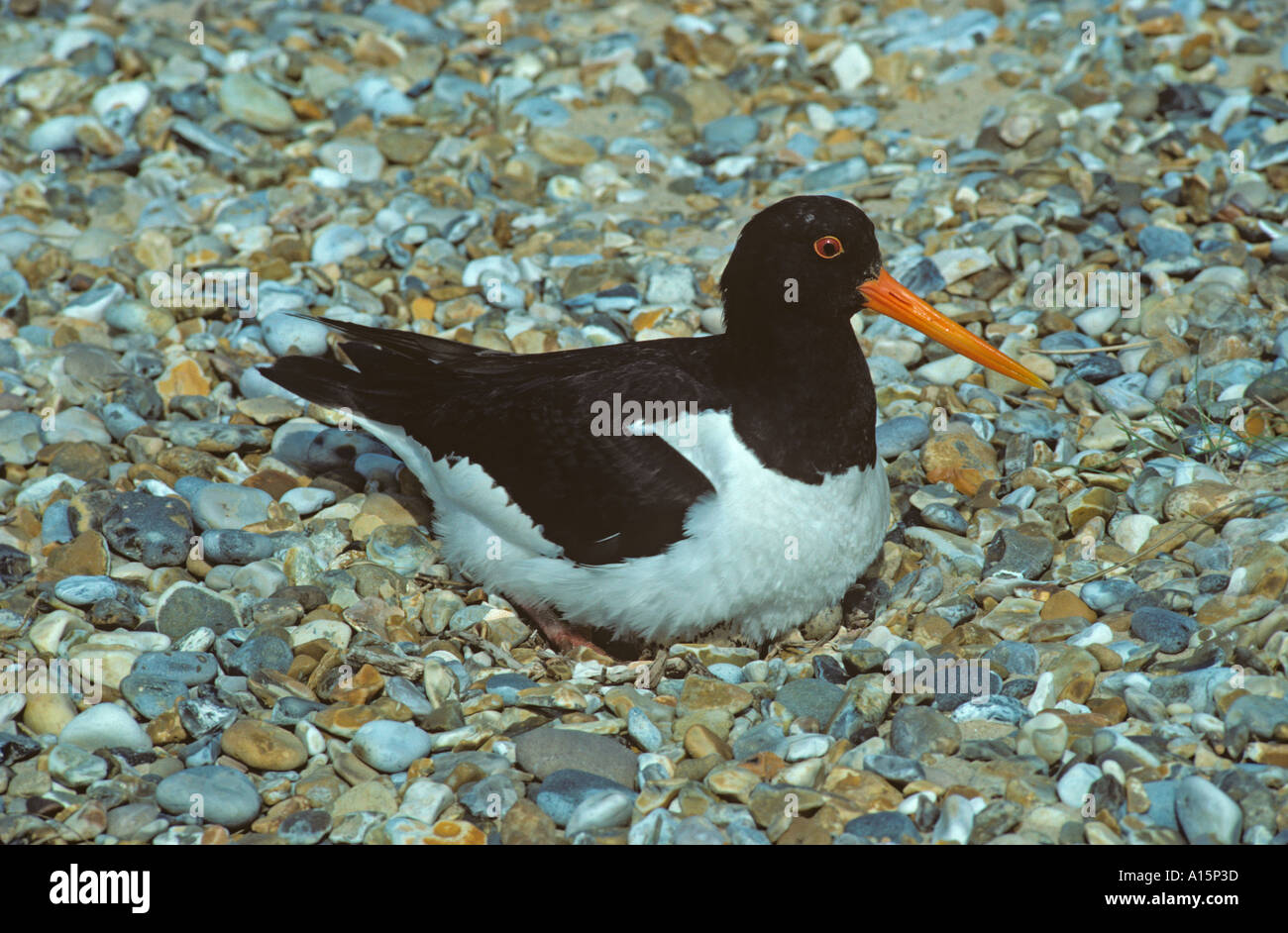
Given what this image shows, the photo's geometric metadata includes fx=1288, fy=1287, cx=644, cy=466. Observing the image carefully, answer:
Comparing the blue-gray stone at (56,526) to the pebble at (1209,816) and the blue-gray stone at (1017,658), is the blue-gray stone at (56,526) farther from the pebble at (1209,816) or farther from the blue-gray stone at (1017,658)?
the pebble at (1209,816)

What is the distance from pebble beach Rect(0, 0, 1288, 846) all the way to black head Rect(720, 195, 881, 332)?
3.58 feet

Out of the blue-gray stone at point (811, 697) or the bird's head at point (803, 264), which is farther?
the bird's head at point (803, 264)

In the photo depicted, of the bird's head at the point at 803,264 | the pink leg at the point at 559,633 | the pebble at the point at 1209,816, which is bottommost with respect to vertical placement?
the pink leg at the point at 559,633

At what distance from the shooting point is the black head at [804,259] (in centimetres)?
411

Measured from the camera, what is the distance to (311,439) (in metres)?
5.44

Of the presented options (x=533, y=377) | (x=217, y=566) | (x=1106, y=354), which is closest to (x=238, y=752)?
(x=217, y=566)

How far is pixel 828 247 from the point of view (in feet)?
13.5

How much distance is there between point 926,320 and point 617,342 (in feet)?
6.31

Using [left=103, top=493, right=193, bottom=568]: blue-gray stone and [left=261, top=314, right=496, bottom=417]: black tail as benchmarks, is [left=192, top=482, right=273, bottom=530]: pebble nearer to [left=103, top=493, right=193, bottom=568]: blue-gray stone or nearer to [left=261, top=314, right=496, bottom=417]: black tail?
[left=103, top=493, right=193, bottom=568]: blue-gray stone

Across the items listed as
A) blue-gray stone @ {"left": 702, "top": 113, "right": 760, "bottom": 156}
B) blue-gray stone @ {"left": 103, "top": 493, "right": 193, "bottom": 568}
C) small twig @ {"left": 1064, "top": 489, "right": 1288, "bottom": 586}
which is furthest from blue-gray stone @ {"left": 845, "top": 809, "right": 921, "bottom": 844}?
blue-gray stone @ {"left": 702, "top": 113, "right": 760, "bottom": 156}

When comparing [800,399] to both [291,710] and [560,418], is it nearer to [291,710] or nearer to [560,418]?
[560,418]

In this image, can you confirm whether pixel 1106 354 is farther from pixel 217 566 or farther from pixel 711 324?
pixel 217 566

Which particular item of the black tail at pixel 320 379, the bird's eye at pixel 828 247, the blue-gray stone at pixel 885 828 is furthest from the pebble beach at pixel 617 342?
the bird's eye at pixel 828 247
